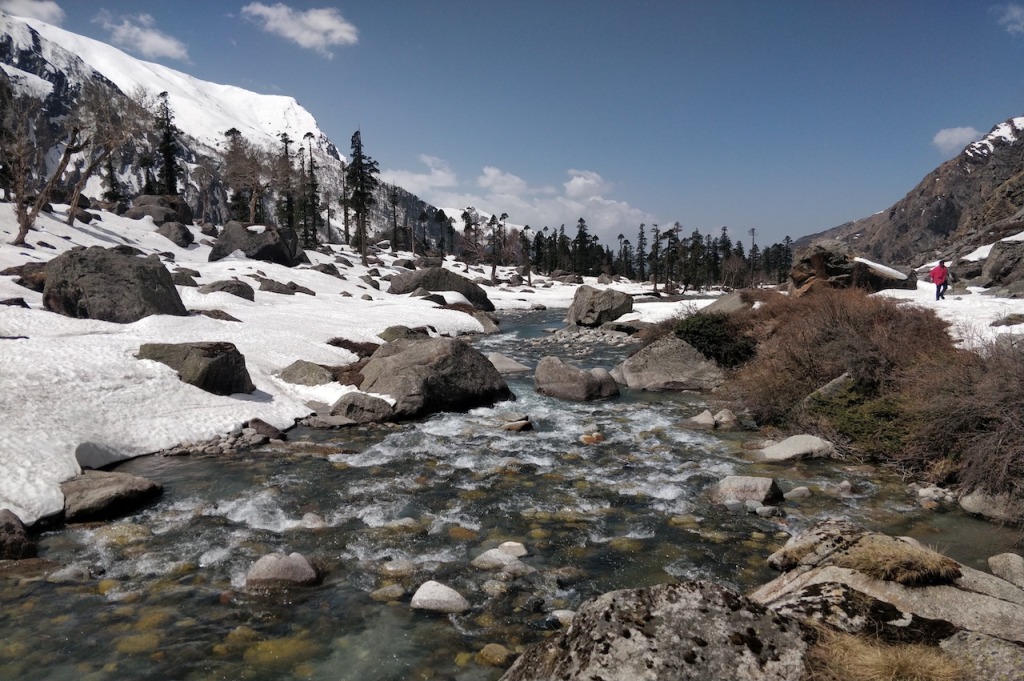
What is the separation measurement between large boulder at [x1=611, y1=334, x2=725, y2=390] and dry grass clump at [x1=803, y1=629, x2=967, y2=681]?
16.2 meters

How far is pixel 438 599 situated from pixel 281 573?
2.13 m

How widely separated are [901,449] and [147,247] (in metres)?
60.8

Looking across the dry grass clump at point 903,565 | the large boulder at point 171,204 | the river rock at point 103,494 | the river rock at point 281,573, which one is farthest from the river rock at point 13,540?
the large boulder at point 171,204

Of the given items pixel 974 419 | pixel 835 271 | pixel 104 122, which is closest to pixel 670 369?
pixel 974 419

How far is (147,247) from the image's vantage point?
2073 inches

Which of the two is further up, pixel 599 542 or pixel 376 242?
pixel 376 242

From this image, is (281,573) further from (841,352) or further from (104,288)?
(104,288)

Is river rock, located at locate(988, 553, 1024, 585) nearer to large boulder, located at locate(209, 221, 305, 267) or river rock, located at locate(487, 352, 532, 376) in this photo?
river rock, located at locate(487, 352, 532, 376)

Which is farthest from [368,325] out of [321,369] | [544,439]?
[544,439]

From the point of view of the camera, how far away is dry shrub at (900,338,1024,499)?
876 cm

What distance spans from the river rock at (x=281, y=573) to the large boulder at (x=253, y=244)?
57.0 metres

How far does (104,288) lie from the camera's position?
71.7 ft

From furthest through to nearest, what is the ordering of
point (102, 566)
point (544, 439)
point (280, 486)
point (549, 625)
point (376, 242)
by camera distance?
1. point (376, 242)
2. point (544, 439)
3. point (280, 486)
4. point (102, 566)
5. point (549, 625)

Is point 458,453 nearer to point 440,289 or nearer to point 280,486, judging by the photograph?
point 280,486
